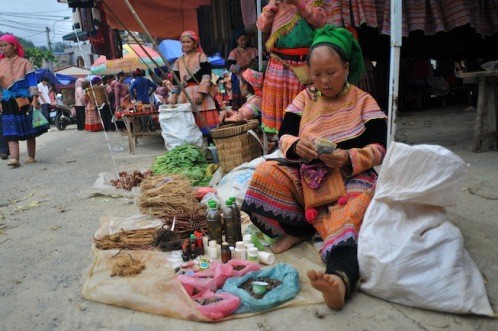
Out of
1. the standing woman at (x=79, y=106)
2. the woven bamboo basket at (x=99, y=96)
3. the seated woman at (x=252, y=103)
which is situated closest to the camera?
the seated woman at (x=252, y=103)

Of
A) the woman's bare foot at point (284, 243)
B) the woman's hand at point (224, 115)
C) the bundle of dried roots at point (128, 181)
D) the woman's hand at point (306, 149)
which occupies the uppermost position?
the woman's hand at point (224, 115)

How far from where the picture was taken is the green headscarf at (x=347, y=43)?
2.35m

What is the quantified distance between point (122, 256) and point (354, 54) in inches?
74.1

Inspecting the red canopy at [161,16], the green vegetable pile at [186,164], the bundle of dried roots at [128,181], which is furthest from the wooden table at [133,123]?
the bundle of dried roots at [128,181]

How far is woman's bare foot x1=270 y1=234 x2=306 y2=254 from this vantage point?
2560 millimetres

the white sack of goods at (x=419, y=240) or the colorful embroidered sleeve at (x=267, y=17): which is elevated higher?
the colorful embroidered sleeve at (x=267, y=17)

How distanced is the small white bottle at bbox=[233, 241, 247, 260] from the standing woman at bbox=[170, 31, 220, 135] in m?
3.68

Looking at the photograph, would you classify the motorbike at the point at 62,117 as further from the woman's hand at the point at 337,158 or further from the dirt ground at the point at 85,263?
the woman's hand at the point at 337,158

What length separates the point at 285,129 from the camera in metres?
2.62

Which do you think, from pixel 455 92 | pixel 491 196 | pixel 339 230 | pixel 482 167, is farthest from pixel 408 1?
pixel 455 92

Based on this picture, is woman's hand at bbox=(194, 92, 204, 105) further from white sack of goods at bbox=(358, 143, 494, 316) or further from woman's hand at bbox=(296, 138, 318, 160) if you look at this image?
white sack of goods at bbox=(358, 143, 494, 316)

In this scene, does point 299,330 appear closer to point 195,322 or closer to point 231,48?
point 195,322

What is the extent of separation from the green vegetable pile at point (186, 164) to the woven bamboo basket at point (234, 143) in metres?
0.36

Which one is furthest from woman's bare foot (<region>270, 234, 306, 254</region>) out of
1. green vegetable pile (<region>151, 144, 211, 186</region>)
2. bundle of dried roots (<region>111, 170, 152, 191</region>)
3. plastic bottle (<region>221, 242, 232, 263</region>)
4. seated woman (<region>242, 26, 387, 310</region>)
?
bundle of dried roots (<region>111, 170, 152, 191</region>)
